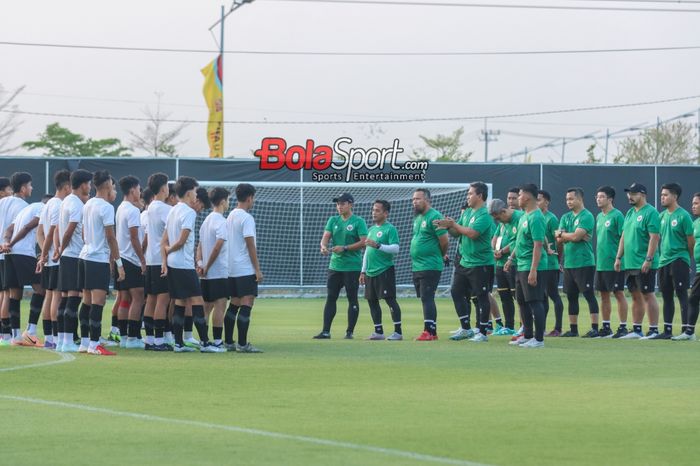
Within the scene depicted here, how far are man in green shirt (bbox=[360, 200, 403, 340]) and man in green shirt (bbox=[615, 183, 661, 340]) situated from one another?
350 cm

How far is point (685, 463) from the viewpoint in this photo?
7152 millimetres

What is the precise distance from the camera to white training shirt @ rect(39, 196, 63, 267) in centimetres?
1483

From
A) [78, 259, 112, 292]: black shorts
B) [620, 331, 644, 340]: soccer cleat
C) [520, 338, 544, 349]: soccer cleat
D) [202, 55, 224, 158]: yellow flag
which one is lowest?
[620, 331, 644, 340]: soccer cleat

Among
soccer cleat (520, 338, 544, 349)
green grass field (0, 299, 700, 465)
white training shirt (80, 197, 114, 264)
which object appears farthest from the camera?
soccer cleat (520, 338, 544, 349)

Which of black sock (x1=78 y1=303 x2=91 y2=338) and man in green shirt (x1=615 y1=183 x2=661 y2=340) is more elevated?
man in green shirt (x1=615 y1=183 x2=661 y2=340)

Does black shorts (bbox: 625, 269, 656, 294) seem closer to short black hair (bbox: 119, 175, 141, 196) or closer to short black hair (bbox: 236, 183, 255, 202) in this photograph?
short black hair (bbox: 236, 183, 255, 202)

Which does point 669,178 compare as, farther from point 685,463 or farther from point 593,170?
point 685,463

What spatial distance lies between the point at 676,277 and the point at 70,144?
175 ft

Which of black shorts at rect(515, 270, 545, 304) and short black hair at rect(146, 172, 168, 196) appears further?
black shorts at rect(515, 270, 545, 304)

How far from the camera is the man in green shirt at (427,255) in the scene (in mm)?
17078

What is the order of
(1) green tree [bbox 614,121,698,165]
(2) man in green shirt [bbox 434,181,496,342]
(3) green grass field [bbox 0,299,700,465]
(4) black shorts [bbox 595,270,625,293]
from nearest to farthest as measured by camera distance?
(3) green grass field [bbox 0,299,700,465] < (2) man in green shirt [bbox 434,181,496,342] < (4) black shorts [bbox 595,270,625,293] < (1) green tree [bbox 614,121,698,165]

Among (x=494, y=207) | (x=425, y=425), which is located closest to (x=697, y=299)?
(x=494, y=207)

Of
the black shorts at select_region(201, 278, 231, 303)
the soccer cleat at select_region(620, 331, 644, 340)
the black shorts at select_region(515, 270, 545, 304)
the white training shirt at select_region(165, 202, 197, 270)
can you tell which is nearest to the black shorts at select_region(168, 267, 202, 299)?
the white training shirt at select_region(165, 202, 197, 270)

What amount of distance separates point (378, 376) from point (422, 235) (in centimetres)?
→ 560
